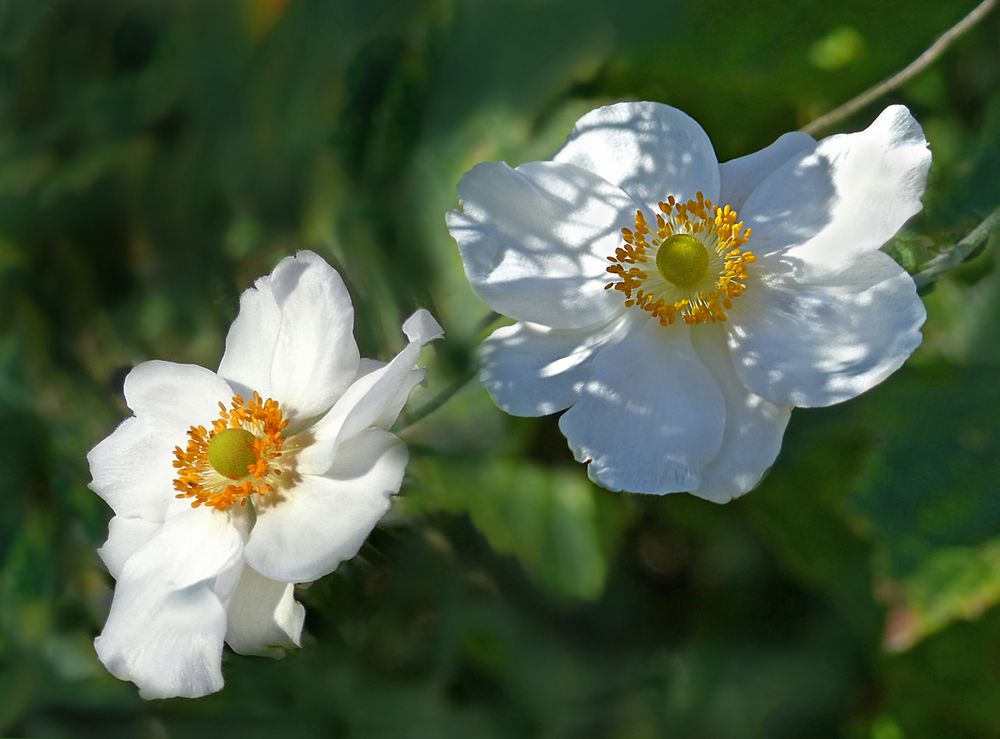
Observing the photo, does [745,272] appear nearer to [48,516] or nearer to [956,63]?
[956,63]

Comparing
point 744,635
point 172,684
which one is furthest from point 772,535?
point 172,684

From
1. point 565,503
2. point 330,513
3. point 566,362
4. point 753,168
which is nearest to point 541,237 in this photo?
point 566,362

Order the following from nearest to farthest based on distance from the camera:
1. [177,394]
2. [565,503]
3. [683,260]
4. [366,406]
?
[366,406] → [683,260] → [177,394] → [565,503]

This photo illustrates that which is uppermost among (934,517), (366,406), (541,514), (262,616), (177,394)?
(366,406)

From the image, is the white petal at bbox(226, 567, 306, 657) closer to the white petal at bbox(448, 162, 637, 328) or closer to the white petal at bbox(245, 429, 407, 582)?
the white petal at bbox(245, 429, 407, 582)

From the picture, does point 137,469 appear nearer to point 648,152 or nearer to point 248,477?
point 248,477

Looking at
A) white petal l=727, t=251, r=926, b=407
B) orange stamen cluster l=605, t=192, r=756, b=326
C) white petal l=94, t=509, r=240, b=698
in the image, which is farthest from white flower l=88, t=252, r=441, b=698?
white petal l=727, t=251, r=926, b=407

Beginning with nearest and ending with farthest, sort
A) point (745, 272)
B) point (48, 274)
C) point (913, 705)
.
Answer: point (745, 272) → point (913, 705) → point (48, 274)
